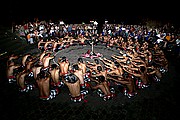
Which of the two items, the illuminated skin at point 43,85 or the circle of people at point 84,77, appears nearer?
the illuminated skin at point 43,85

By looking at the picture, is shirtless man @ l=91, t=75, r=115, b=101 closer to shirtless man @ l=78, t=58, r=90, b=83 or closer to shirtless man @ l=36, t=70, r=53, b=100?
shirtless man @ l=78, t=58, r=90, b=83

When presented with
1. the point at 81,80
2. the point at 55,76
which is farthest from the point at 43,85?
the point at 81,80

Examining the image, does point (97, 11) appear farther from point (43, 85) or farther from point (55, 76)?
point (43, 85)

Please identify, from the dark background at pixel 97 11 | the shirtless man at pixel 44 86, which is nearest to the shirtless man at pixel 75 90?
the shirtless man at pixel 44 86

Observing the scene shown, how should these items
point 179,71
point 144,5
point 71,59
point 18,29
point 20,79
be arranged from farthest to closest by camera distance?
point 144,5
point 18,29
point 71,59
point 179,71
point 20,79

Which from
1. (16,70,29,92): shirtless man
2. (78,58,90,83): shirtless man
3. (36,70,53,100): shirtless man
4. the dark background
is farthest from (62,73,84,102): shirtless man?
the dark background

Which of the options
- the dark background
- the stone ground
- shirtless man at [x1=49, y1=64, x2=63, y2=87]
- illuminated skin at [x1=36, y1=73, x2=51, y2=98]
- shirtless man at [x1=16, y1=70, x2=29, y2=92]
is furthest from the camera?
the dark background

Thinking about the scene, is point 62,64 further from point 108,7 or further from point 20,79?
point 108,7

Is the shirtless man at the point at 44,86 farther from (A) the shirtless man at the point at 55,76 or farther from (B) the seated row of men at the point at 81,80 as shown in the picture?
(A) the shirtless man at the point at 55,76

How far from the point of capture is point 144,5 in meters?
25.8

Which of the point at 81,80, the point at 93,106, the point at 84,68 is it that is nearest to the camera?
the point at 93,106

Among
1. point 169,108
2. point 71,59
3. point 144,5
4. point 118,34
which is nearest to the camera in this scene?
point 169,108

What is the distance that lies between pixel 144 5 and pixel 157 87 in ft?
66.3

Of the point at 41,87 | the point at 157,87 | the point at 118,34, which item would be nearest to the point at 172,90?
the point at 157,87
